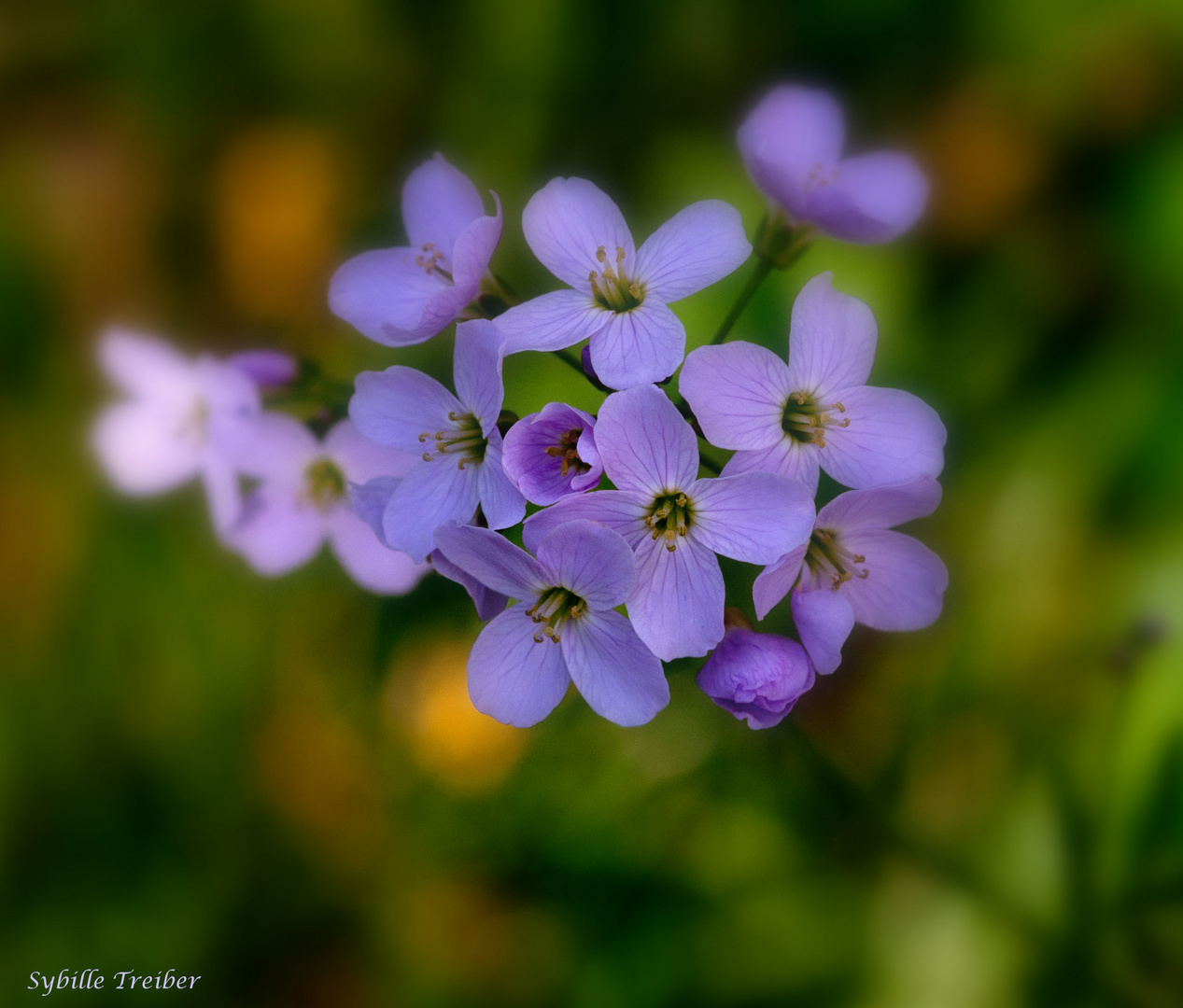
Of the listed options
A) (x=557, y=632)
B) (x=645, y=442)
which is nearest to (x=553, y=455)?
(x=645, y=442)

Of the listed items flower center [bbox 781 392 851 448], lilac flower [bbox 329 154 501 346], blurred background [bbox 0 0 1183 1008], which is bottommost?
blurred background [bbox 0 0 1183 1008]

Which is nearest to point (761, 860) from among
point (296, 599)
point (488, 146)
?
point (296, 599)

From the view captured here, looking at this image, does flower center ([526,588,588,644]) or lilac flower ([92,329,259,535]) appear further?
lilac flower ([92,329,259,535])

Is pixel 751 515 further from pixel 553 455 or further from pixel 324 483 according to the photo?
pixel 324 483

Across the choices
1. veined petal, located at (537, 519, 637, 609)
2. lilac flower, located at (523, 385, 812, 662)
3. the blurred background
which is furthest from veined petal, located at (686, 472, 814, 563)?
the blurred background

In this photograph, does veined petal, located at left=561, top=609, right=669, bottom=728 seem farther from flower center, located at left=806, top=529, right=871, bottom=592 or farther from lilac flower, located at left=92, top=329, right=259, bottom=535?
lilac flower, located at left=92, top=329, right=259, bottom=535
